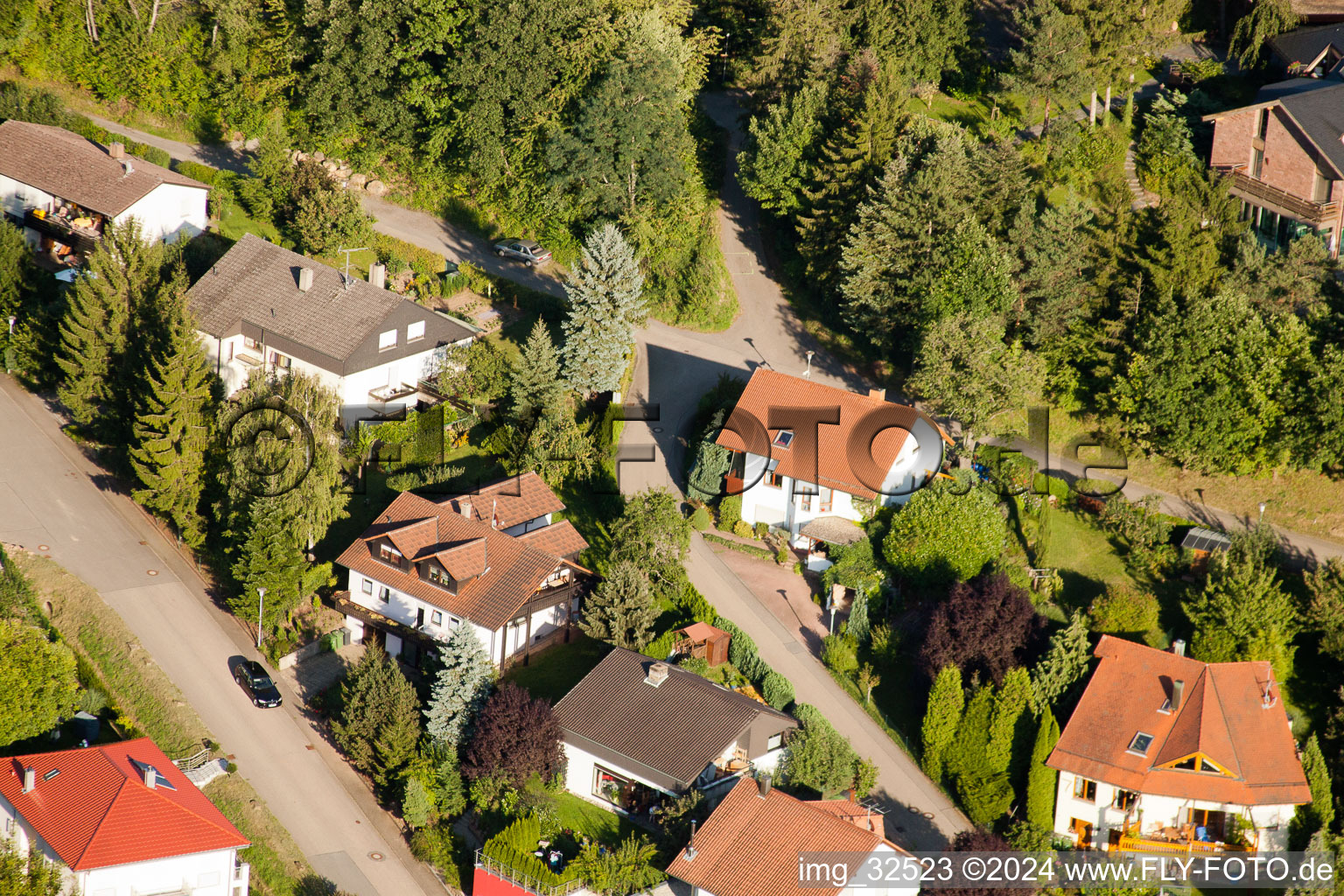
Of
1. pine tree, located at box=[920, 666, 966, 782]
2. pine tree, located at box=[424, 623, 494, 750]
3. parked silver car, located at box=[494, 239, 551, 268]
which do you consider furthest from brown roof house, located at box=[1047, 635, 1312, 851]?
parked silver car, located at box=[494, 239, 551, 268]

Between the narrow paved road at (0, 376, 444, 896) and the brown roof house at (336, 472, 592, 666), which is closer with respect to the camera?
the narrow paved road at (0, 376, 444, 896)

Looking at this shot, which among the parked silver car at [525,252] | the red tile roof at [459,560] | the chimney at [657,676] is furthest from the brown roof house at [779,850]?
the parked silver car at [525,252]

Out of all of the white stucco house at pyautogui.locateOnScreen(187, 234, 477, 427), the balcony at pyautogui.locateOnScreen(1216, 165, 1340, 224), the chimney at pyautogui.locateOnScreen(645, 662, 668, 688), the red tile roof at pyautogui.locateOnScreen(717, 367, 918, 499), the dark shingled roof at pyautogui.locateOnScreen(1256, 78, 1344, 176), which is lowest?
the chimney at pyautogui.locateOnScreen(645, 662, 668, 688)

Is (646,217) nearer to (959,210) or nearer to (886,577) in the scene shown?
(959,210)

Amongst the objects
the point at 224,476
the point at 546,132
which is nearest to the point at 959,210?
the point at 546,132

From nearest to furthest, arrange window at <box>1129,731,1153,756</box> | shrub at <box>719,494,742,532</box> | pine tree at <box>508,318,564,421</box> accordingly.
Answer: window at <box>1129,731,1153,756</box> → shrub at <box>719,494,742,532</box> → pine tree at <box>508,318,564,421</box>

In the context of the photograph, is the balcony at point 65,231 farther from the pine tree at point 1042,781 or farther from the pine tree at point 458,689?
the pine tree at point 1042,781

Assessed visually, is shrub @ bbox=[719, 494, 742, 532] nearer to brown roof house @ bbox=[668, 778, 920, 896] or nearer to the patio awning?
the patio awning

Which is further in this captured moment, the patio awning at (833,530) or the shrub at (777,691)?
the patio awning at (833,530)
